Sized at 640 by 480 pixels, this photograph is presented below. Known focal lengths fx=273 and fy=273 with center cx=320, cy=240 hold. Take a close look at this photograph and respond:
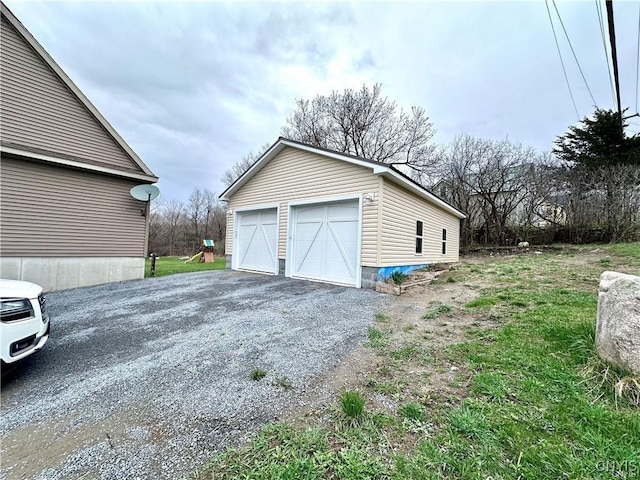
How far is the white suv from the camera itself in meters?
2.57

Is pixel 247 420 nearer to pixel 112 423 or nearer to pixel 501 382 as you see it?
pixel 112 423

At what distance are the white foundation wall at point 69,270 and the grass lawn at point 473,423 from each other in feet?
27.3

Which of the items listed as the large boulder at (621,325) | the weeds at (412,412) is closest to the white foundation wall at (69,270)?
the weeds at (412,412)

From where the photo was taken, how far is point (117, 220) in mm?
8281

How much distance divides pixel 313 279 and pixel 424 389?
5.92 meters

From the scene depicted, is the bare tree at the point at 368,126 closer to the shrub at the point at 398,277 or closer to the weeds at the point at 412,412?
the shrub at the point at 398,277

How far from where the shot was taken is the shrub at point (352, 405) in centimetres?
212

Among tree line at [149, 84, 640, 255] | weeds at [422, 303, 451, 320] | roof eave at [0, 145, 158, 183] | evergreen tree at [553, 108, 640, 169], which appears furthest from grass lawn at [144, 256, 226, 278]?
evergreen tree at [553, 108, 640, 169]

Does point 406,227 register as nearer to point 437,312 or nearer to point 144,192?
point 437,312

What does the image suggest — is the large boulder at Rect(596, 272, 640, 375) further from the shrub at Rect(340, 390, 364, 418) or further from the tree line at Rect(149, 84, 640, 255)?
the tree line at Rect(149, 84, 640, 255)

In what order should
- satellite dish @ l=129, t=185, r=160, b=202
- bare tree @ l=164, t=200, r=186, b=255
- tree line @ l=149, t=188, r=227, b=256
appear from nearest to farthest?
satellite dish @ l=129, t=185, r=160, b=202, tree line @ l=149, t=188, r=227, b=256, bare tree @ l=164, t=200, r=186, b=255

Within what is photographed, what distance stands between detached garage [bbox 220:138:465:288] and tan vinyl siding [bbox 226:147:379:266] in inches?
1.0

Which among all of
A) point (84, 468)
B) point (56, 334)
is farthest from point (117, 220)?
point (84, 468)

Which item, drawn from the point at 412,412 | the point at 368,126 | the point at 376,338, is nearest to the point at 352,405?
the point at 412,412
